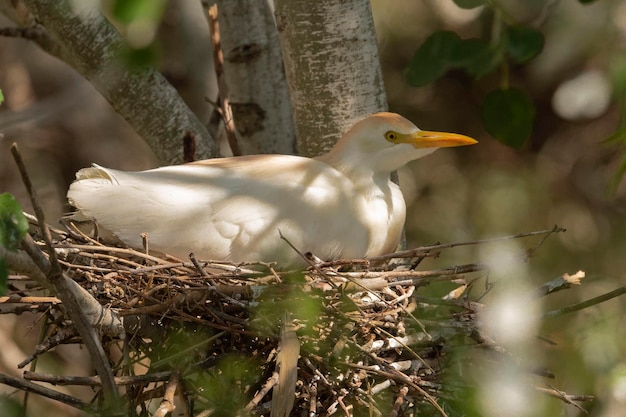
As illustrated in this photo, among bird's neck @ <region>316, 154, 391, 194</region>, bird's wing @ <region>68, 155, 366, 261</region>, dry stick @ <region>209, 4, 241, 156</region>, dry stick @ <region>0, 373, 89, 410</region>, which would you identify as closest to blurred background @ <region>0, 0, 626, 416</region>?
dry stick @ <region>209, 4, 241, 156</region>

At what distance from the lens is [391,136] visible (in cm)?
288

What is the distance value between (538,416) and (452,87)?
5070mm

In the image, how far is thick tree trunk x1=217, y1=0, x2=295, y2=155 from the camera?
3273 mm

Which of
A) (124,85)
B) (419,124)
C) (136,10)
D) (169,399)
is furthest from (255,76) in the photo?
(419,124)

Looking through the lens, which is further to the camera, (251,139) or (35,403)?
(35,403)

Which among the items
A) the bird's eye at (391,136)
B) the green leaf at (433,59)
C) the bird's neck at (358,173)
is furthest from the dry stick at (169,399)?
the bird's eye at (391,136)

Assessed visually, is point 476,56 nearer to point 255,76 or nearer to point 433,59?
point 433,59

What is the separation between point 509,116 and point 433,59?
22cm

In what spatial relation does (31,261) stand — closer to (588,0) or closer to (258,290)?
(258,290)

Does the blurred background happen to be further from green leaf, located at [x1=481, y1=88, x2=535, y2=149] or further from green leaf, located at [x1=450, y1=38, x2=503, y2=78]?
green leaf, located at [x1=450, y1=38, x2=503, y2=78]

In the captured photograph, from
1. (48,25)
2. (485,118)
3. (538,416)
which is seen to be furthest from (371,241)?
(538,416)

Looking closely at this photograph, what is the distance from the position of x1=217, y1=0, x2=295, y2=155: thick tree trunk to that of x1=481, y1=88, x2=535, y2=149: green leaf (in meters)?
1.42

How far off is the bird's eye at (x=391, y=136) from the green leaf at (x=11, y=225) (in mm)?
1906

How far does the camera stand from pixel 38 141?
246 inches
